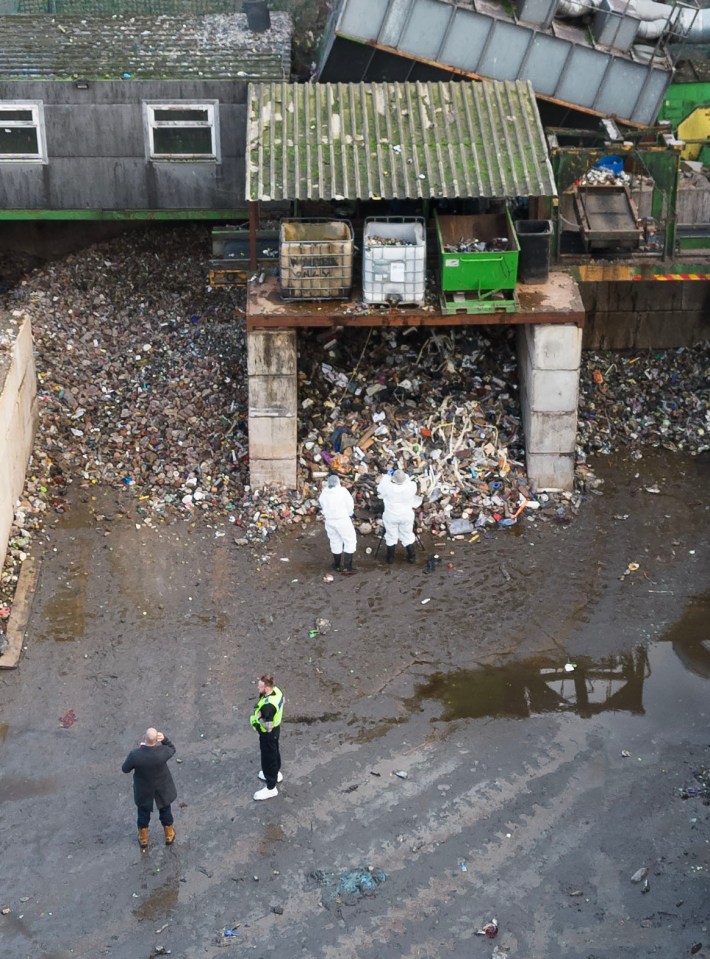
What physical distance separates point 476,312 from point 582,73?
5.11 metres

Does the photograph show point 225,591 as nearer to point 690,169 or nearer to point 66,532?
point 66,532

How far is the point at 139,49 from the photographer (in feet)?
55.7

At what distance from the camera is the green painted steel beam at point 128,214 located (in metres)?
16.7

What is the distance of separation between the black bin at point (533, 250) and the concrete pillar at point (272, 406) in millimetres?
2908

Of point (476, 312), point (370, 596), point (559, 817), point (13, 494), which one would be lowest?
point (559, 817)

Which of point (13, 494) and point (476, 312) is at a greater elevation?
point (476, 312)

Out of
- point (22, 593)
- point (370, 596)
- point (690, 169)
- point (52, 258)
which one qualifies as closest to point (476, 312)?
point (370, 596)

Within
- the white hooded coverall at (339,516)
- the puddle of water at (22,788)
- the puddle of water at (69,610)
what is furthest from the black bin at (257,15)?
the puddle of water at (22,788)

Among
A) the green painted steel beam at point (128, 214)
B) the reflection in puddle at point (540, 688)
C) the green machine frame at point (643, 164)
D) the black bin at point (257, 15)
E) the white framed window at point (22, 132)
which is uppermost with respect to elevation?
the black bin at point (257, 15)

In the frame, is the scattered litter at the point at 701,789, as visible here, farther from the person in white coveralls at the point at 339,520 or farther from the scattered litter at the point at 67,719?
the scattered litter at the point at 67,719

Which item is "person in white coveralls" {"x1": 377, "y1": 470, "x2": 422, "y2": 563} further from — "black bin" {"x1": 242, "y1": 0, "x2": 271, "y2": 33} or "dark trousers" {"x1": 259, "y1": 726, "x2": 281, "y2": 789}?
"black bin" {"x1": 242, "y1": 0, "x2": 271, "y2": 33}

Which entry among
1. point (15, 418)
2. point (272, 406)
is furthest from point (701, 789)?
point (15, 418)

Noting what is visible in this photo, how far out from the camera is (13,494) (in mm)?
13273

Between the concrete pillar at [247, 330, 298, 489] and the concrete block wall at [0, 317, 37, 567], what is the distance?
274 cm
